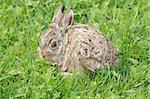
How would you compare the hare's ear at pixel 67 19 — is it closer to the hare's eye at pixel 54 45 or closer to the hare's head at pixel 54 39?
the hare's head at pixel 54 39

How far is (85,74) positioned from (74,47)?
0.27m

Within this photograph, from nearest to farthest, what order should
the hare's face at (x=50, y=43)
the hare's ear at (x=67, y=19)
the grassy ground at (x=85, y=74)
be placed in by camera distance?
the grassy ground at (x=85, y=74) → the hare's face at (x=50, y=43) → the hare's ear at (x=67, y=19)

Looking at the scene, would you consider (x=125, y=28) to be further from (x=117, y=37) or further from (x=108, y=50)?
(x=108, y=50)

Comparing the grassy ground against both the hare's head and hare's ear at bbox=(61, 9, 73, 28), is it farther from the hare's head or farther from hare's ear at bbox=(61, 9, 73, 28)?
hare's ear at bbox=(61, 9, 73, 28)

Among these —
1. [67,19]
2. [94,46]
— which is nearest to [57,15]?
[67,19]

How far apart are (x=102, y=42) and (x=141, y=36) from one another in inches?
28.3

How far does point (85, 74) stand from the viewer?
5.41 meters

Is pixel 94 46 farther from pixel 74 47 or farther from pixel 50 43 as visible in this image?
pixel 50 43

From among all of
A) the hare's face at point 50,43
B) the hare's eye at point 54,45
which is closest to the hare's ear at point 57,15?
the hare's face at point 50,43

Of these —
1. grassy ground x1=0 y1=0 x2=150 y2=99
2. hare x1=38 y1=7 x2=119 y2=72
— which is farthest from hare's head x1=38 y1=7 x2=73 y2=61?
grassy ground x1=0 y1=0 x2=150 y2=99

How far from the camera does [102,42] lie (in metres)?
5.42

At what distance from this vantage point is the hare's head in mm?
5527

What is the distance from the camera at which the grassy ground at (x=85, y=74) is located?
5.29 metres

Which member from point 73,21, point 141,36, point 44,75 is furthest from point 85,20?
point 44,75
